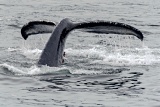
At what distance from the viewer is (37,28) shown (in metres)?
13.6

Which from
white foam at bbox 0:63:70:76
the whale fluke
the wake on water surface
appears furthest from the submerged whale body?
the wake on water surface

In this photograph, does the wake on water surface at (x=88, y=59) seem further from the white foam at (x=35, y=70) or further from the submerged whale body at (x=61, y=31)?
the submerged whale body at (x=61, y=31)

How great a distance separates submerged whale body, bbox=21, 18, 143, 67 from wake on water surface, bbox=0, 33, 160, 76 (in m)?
0.26

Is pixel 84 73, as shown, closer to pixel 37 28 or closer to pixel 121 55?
pixel 37 28

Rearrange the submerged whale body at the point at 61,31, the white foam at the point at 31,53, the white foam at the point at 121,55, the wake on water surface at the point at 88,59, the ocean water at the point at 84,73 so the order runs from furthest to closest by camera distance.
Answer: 1. the white foam at the point at 31,53
2. the white foam at the point at 121,55
3. the wake on water surface at the point at 88,59
4. the submerged whale body at the point at 61,31
5. the ocean water at the point at 84,73

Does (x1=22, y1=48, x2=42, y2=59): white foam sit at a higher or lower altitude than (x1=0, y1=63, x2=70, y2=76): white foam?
higher

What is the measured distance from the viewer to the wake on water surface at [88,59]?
42.1ft

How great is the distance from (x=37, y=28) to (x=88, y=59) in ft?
7.14

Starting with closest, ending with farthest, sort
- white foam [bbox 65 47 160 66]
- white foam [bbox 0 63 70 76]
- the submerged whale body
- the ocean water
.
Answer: the ocean water → white foam [bbox 0 63 70 76] → the submerged whale body → white foam [bbox 65 47 160 66]

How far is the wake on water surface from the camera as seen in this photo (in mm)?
12836

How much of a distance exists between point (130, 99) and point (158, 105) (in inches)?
25.5

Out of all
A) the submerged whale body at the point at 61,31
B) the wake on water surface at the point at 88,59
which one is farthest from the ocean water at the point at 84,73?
the submerged whale body at the point at 61,31

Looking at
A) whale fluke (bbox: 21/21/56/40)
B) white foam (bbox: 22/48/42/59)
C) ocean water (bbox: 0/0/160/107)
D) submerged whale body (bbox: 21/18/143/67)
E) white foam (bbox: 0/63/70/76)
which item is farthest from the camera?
white foam (bbox: 22/48/42/59)

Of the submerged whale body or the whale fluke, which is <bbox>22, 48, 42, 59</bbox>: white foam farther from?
the submerged whale body
